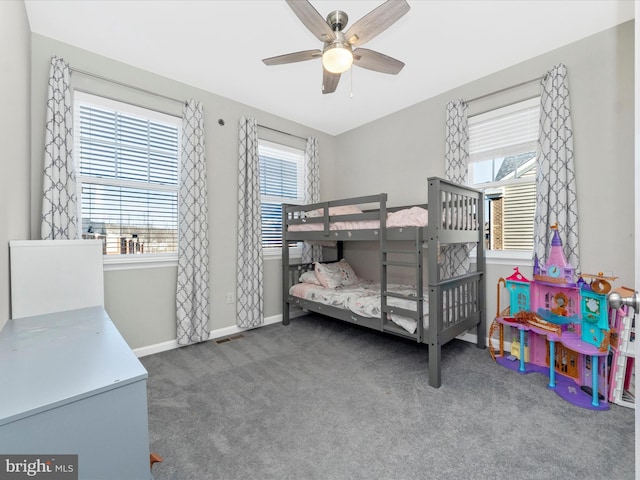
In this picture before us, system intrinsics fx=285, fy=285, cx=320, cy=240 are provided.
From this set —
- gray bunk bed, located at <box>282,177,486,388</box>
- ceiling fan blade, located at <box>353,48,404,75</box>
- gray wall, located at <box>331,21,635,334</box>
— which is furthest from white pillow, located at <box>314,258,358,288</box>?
ceiling fan blade, located at <box>353,48,404,75</box>

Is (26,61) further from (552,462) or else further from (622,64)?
(622,64)

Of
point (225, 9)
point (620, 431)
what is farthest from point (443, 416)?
point (225, 9)

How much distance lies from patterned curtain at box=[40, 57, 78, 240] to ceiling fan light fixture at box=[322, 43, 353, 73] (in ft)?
6.82

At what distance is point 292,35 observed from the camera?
2205mm

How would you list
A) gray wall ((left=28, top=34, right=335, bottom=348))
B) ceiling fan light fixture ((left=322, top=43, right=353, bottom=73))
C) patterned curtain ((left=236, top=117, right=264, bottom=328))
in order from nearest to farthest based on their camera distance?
ceiling fan light fixture ((left=322, top=43, right=353, bottom=73)) → gray wall ((left=28, top=34, right=335, bottom=348)) → patterned curtain ((left=236, top=117, right=264, bottom=328))

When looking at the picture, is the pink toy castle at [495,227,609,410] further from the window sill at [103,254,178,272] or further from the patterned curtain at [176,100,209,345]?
the window sill at [103,254,178,272]

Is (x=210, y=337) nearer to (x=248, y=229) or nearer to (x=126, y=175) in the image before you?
(x=248, y=229)

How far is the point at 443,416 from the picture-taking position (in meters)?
1.74

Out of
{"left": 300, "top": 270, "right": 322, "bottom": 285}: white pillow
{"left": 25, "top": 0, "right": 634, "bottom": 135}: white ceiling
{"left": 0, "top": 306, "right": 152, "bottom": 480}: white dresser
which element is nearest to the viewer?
{"left": 0, "top": 306, "right": 152, "bottom": 480}: white dresser

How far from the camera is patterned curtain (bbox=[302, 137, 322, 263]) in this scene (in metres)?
3.91

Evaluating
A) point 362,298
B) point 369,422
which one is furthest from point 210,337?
point 369,422

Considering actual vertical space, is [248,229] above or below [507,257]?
above

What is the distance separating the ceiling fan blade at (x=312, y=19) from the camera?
145 centimetres

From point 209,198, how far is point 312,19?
6.62 ft
